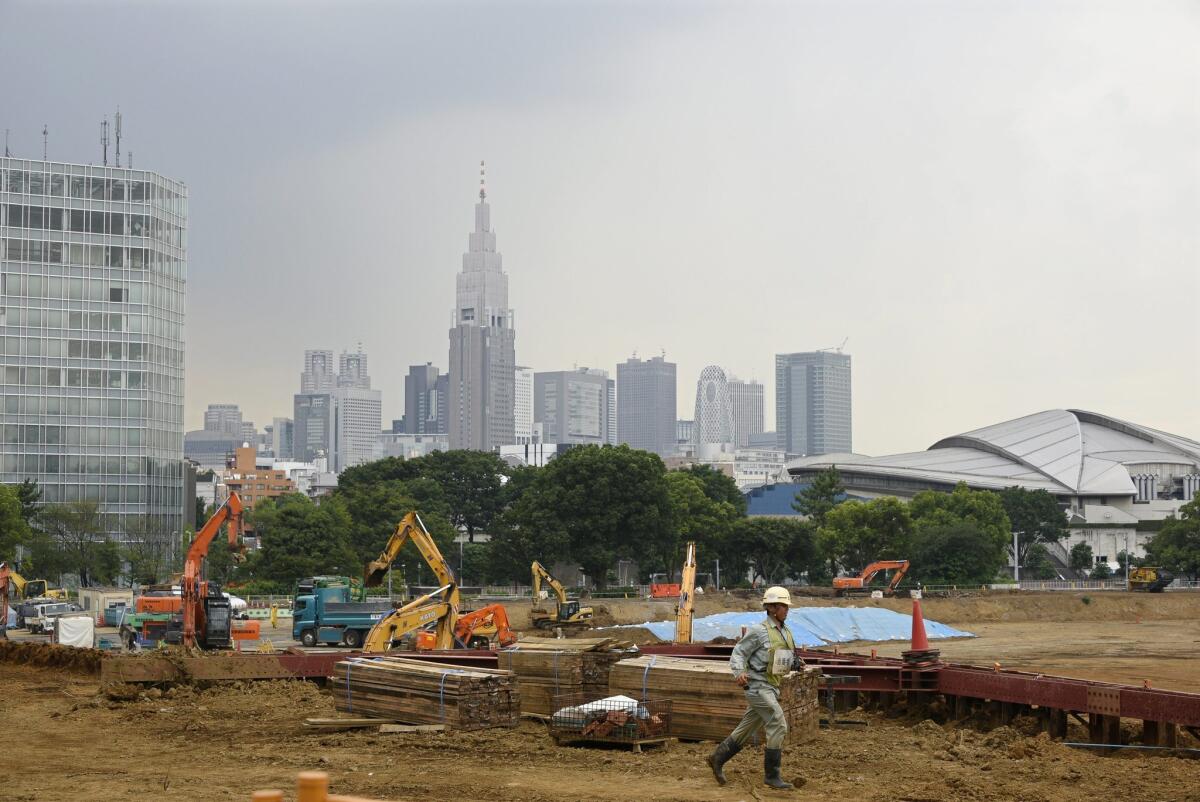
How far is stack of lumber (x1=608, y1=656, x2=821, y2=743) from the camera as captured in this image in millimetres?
15703

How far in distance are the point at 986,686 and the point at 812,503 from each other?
8681cm

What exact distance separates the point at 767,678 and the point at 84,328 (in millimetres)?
81899

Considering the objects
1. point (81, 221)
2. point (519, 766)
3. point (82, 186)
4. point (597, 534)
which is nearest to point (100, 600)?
point (597, 534)

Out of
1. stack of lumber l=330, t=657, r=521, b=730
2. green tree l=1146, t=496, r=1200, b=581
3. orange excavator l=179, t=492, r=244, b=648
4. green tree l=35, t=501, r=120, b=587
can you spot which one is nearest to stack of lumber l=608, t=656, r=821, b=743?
stack of lumber l=330, t=657, r=521, b=730

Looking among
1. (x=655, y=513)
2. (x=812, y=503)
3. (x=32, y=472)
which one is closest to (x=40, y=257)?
(x=32, y=472)

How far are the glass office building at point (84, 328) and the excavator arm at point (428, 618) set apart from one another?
63504 millimetres

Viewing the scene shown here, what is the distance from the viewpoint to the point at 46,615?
55.5 meters

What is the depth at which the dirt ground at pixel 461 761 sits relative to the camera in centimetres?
1307

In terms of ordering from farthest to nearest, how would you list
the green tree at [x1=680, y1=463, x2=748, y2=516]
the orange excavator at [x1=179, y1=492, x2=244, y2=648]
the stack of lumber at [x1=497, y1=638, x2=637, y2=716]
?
the green tree at [x1=680, y1=463, x2=748, y2=516]
the orange excavator at [x1=179, y1=492, x2=244, y2=648]
the stack of lumber at [x1=497, y1=638, x2=637, y2=716]

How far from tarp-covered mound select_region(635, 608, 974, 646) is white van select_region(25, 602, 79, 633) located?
2353 centimetres

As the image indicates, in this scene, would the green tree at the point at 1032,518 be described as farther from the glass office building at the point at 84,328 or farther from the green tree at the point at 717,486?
the glass office building at the point at 84,328

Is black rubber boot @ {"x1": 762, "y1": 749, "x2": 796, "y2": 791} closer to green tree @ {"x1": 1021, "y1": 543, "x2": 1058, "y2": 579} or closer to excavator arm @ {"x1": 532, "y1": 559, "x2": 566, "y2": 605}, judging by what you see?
excavator arm @ {"x1": 532, "y1": 559, "x2": 566, "y2": 605}

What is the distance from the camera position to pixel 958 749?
51.8 feet

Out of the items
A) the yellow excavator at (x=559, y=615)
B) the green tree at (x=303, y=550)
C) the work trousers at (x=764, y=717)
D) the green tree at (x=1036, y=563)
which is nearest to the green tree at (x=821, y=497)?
the green tree at (x=1036, y=563)
